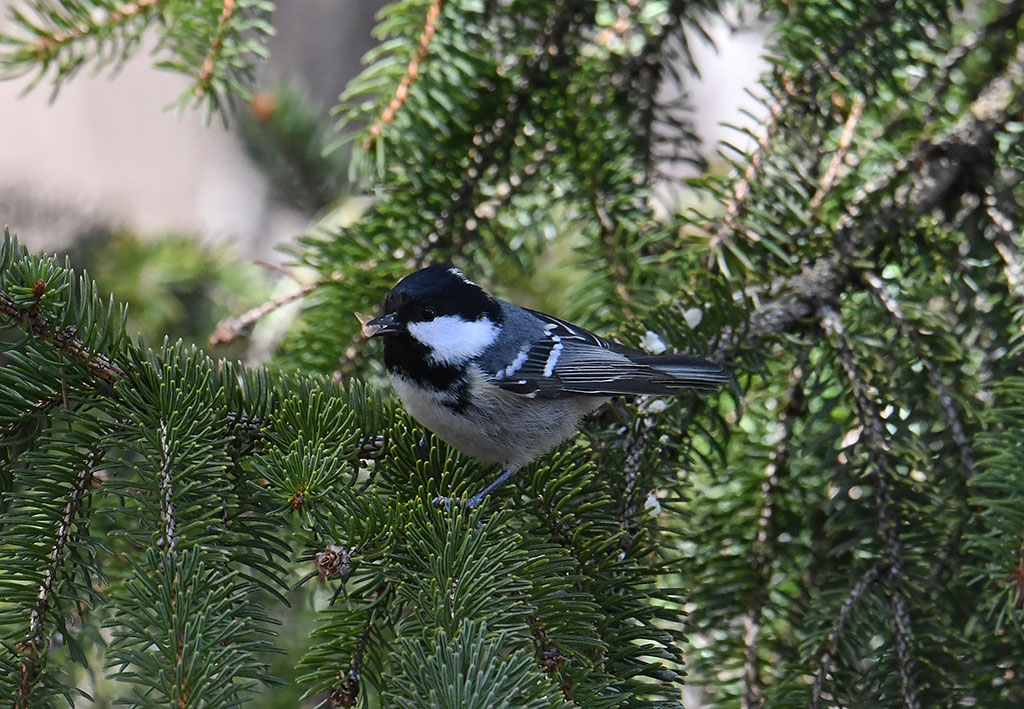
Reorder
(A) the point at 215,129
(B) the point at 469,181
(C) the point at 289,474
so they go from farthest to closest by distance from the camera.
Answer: (A) the point at 215,129 < (B) the point at 469,181 < (C) the point at 289,474

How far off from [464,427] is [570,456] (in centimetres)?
25

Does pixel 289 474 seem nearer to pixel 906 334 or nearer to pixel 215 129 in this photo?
pixel 906 334

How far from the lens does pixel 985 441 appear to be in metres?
1.21

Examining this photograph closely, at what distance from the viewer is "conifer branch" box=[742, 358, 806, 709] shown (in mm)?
1403

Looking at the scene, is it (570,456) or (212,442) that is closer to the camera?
(212,442)

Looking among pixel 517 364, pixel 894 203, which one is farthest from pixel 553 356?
pixel 894 203

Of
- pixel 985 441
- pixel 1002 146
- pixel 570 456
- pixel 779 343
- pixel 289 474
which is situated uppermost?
pixel 1002 146

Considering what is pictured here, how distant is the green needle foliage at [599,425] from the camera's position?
0.98 metres

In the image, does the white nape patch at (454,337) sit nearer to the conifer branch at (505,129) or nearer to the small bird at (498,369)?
the small bird at (498,369)

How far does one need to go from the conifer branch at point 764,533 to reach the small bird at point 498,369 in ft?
0.66

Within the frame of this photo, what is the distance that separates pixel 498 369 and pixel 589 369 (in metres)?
0.17

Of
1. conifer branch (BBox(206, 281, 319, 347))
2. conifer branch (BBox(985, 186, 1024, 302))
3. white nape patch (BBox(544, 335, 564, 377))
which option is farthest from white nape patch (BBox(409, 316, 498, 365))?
conifer branch (BBox(985, 186, 1024, 302))

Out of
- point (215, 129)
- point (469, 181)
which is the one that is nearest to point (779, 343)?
point (469, 181)

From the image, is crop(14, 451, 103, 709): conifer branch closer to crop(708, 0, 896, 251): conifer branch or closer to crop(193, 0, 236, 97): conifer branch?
crop(193, 0, 236, 97): conifer branch
